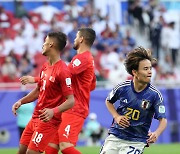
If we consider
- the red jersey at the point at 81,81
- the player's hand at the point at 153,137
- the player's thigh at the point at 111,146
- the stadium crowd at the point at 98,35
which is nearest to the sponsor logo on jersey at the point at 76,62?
the red jersey at the point at 81,81

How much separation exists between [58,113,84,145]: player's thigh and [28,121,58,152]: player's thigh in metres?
1.01

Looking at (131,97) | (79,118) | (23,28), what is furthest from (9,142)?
(131,97)

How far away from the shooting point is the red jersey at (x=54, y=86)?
10.2 m

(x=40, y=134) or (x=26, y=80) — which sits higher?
(x=26, y=80)

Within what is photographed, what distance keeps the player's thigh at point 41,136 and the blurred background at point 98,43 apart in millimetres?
9048

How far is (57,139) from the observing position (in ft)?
37.6

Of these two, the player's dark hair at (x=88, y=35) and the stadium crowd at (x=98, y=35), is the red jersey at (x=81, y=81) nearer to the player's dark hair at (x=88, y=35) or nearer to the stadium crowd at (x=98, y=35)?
the player's dark hair at (x=88, y=35)

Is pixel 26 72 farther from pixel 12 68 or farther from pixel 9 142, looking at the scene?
pixel 9 142

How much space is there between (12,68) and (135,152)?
40.6 ft

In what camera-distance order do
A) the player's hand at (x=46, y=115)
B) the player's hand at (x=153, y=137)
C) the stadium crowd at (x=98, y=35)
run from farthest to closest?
1. the stadium crowd at (x=98, y=35)
2. the player's hand at (x=46, y=115)
3. the player's hand at (x=153, y=137)

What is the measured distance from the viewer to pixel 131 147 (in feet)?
30.9

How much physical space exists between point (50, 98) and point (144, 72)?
1.62 metres

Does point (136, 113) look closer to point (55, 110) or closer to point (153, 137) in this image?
point (153, 137)

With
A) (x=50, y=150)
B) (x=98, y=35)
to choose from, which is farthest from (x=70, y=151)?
(x=98, y=35)
